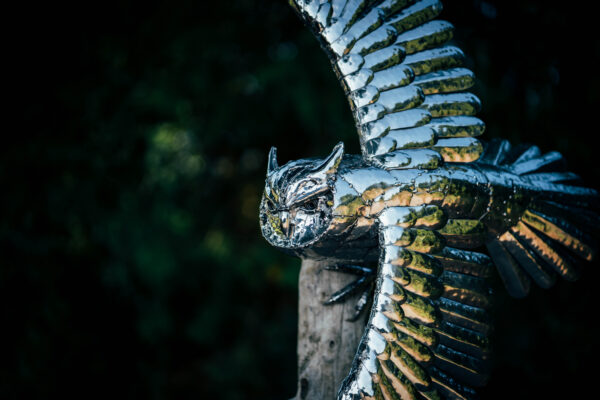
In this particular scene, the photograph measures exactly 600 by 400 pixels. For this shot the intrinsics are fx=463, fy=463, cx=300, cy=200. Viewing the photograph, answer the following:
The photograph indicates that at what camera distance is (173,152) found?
10.4 feet

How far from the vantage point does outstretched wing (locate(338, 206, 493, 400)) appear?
1.11m

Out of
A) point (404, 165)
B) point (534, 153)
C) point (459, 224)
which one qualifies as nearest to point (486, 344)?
point (459, 224)

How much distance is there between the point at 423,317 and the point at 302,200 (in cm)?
43

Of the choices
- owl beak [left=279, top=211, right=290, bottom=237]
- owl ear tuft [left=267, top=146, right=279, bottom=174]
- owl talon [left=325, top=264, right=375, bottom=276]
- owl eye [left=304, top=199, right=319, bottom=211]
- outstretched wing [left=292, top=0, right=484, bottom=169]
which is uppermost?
outstretched wing [left=292, top=0, right=484, bottom=169]

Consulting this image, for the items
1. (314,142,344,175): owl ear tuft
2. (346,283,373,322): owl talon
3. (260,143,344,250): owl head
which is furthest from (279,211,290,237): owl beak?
(346,283,373,322): owl talon

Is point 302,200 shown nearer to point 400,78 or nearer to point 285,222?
point 285,222

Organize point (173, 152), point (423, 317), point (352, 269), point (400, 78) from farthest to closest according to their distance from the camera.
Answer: point (173, 152), point (352, 269), point (400, 78), point (423, 317)

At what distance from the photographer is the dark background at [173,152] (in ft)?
8.25

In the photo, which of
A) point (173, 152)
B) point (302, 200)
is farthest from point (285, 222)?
point (173, 152)

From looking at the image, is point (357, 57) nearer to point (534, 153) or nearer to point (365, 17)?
point (365, 17)

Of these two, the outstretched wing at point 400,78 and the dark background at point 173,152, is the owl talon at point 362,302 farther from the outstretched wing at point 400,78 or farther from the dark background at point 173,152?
the dark background at point 173,152

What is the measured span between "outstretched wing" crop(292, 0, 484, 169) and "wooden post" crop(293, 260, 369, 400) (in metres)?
0.45

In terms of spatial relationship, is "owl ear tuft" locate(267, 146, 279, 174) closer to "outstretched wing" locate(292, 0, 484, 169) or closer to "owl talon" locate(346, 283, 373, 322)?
"outstretched wing" locate(292, 0, 484, 169)

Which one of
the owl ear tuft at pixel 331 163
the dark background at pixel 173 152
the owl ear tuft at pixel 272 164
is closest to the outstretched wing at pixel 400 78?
the owl ear tuft at pixel 331 163
